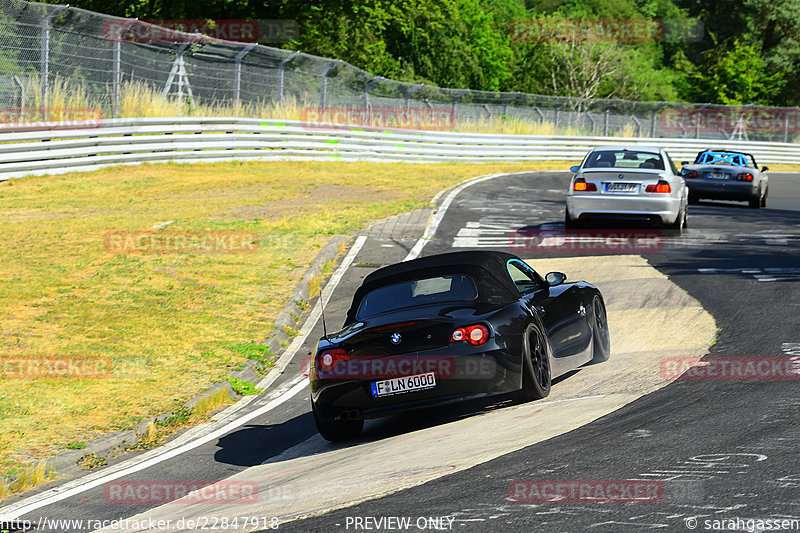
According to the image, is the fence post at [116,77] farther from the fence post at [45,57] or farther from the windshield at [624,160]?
the windshield at [624,160]

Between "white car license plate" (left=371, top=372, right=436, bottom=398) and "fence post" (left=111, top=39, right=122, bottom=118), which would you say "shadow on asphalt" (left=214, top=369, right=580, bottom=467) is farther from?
"fence post" (left=111, top=39, right=122, bottom=118)

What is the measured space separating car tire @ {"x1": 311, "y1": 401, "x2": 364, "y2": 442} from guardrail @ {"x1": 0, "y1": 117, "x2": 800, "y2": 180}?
1630 cm

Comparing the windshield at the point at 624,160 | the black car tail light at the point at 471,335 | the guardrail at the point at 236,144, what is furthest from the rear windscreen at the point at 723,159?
the black car tail light at the point at 471,335

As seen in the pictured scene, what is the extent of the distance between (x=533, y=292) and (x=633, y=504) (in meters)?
3.80

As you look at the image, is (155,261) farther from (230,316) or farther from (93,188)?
(93,188)

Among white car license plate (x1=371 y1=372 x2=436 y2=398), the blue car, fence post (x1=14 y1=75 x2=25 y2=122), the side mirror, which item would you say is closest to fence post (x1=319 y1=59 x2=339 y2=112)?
fence post (x1=14 y1=75 x2=25 y2=122)

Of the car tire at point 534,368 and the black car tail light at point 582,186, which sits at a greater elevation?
the black car tail light at point 582,186

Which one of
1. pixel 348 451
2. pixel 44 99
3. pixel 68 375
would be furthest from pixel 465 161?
pixel 348 451

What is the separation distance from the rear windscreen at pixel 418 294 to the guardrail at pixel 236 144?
15808 millimetres

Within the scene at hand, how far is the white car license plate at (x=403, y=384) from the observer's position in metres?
7.70

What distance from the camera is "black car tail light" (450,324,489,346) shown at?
7.71 meters

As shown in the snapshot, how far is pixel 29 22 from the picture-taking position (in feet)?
76.1

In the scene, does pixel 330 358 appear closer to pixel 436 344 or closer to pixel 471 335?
pixel 436 344

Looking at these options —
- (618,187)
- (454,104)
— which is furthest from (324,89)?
(618,187)
